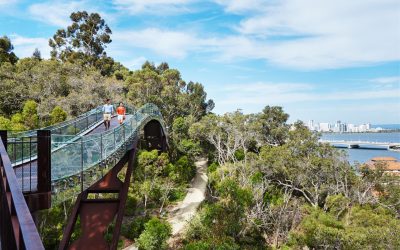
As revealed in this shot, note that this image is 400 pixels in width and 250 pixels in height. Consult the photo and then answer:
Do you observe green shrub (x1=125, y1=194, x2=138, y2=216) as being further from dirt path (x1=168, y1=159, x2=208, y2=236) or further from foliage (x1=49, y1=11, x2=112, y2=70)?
foliage (x1=49, y1=11, x2=112, y2=70)

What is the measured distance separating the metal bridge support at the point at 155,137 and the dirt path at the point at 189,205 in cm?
392

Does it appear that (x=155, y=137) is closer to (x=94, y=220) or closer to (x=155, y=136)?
(x=155, y=136)

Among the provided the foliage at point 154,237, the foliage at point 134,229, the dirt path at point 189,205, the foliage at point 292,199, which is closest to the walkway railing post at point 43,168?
the foliage at point 154,237

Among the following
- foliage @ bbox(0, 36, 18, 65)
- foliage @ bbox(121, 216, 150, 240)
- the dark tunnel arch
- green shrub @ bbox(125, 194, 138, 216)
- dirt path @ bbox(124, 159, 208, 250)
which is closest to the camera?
foliage @ bbox(121, 216, 150, 240)

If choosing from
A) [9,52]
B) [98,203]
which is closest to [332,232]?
[98,203]

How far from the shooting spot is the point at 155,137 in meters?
23.7

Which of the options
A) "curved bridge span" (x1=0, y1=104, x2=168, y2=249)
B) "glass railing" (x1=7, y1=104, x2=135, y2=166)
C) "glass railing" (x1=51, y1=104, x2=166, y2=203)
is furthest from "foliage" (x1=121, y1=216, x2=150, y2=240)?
Result: "glass railing" (x1=51, y1=104, x2=166, y2=203)

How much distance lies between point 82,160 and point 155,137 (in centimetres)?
1620

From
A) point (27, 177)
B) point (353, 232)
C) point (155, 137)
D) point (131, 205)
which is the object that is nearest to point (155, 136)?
point (155, 137)

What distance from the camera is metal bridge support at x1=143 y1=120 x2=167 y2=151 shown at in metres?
23.5

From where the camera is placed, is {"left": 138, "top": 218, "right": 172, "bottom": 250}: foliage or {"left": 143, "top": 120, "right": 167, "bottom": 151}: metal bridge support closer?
{"left": 138, "top": 218, "right": 172, "bottom": 250}: foliage

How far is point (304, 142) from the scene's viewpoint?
2383 cm

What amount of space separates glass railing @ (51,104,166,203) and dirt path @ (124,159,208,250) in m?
7.57

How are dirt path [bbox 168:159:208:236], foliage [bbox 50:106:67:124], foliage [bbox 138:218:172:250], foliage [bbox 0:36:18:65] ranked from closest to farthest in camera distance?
foliage [bbox 138:218:172:250] < dirt path [bbox 168:159:208:236] < foliage [bbox 50:106:67:124] < foliage [bbox 0:36:18:65]
